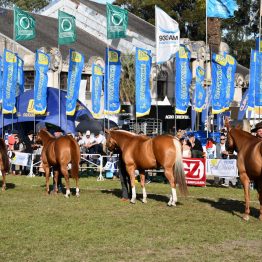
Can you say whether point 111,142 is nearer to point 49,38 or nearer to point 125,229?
point 125,229

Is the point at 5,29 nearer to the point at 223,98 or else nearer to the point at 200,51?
the point at 200,51

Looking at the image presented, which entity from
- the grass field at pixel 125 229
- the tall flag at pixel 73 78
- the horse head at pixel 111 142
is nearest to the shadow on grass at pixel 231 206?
the grass field at pixel 125 229

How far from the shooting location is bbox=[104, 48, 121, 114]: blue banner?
27.9 meters

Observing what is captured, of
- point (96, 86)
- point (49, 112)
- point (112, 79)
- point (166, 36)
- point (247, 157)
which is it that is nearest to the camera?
point (247, 157)

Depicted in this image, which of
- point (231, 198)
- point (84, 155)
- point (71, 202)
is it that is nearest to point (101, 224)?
point (71, 202)

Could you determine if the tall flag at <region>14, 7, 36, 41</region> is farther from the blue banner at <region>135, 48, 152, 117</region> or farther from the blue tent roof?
the blue banner at <region>135, 48, 152, 117</region>

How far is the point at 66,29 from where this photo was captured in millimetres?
29266

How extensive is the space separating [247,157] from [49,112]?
19.7 m

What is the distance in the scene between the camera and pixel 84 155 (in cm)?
2472

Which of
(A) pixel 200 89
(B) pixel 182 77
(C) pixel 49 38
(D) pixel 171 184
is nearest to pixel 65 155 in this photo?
(D) pixel 171 184

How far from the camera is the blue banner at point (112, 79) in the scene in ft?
91.6

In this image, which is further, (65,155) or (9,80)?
(9,80)

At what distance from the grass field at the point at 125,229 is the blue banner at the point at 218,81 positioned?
422 inches

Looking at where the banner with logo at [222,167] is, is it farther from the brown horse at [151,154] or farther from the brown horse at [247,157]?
the brown horse at [247,157]
